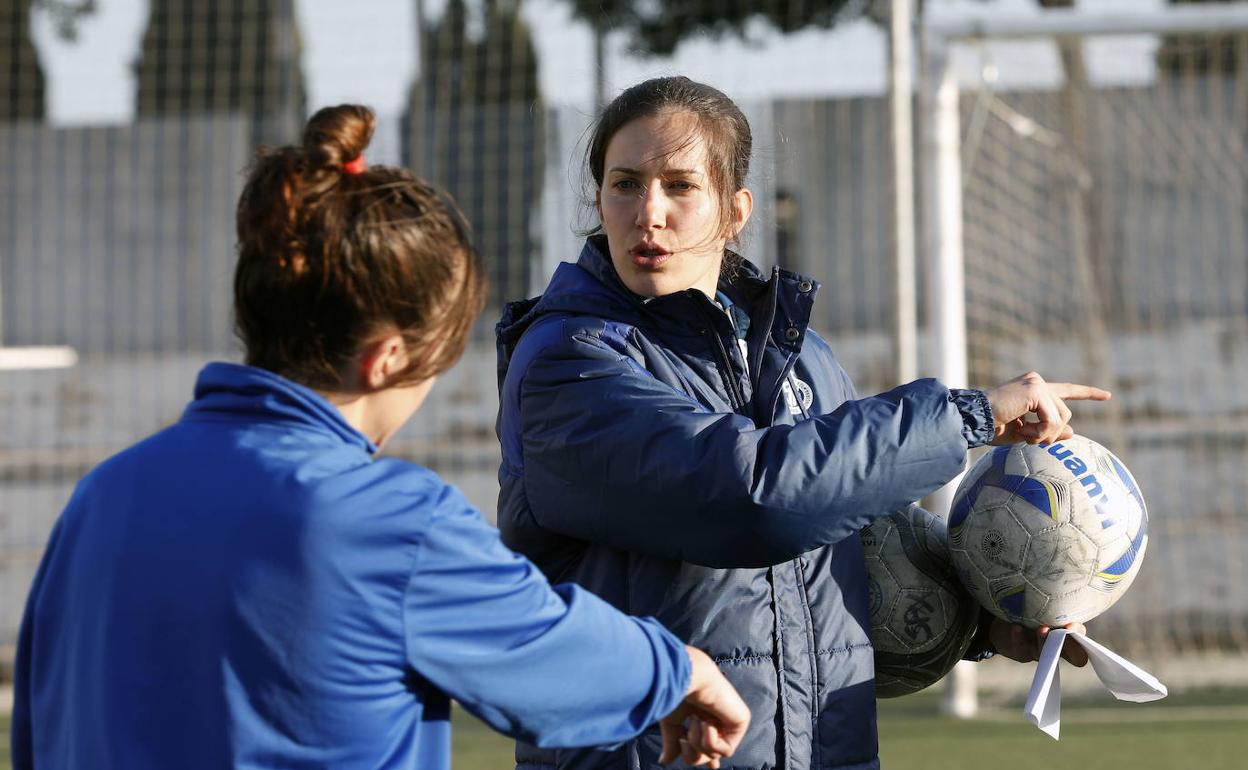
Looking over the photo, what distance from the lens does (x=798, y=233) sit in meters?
9.15

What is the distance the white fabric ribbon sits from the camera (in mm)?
2328

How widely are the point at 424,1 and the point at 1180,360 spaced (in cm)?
531

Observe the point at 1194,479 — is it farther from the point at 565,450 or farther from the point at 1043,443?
the point at 565,450

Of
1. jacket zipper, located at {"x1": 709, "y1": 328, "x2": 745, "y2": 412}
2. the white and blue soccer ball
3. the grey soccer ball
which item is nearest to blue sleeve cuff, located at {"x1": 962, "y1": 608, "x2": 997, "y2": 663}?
the grey soccer ball

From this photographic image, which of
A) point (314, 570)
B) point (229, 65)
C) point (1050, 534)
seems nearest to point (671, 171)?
point (1050, 534)

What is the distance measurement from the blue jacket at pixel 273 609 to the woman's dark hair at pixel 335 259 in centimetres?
6

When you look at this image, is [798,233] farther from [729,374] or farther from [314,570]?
[314,570]

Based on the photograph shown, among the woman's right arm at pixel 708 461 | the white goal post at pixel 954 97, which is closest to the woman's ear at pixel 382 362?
the woman's right arm at pixel 708 461

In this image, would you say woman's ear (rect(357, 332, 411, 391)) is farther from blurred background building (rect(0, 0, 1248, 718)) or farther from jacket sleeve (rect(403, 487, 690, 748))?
blurred background building (rect(0, 0, 1248, 718))

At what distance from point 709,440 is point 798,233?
23.7 ft

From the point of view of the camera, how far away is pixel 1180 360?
9305 millimetres

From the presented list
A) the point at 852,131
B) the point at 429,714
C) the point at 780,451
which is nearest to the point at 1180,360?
the point at 852,131

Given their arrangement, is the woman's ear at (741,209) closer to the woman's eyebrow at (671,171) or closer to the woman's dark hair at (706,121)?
the woman's dark hair at (706,121)

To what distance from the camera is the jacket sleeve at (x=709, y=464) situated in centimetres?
204
